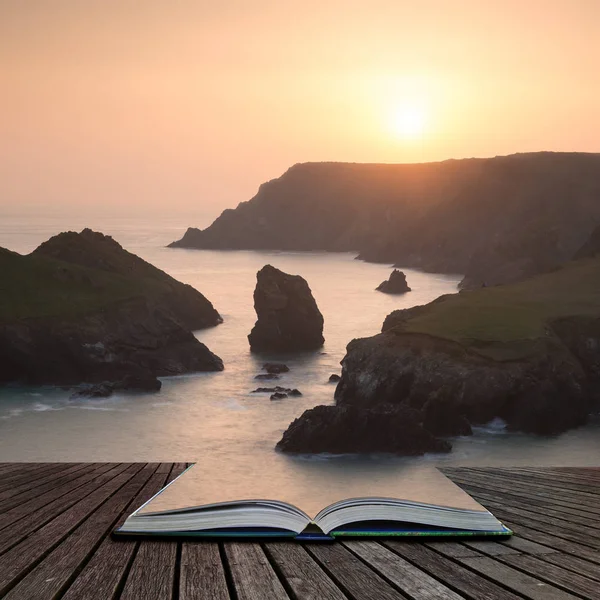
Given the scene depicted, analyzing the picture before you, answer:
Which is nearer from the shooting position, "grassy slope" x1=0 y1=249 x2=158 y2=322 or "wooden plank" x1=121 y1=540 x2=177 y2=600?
"wooden plank" x1=121 y1=540 x2=177 y2=600

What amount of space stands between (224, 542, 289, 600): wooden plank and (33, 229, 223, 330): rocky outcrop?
299ft

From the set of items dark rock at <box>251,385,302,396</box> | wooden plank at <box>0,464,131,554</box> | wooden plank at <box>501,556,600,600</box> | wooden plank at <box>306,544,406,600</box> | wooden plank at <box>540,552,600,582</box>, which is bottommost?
dark rock at <box>251,385,302,396</box>

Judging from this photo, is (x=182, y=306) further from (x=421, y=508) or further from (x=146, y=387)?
(x=421, y=508)

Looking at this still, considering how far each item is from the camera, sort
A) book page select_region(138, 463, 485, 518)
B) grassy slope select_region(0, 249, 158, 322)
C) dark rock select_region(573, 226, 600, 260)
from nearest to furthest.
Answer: book page select_region(138, 463, 485, 518)
grassy slope select_region(0, 249, 158, 322)
dark rock select_region(573, 226, 600, 260)

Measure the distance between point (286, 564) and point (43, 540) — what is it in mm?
2731

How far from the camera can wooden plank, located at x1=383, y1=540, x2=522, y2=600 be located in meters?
6.87

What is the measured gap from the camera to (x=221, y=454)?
2099 inches

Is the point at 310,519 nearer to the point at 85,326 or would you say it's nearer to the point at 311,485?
the point at 311,485

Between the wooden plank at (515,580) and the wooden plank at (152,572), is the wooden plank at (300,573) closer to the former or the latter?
the wooden plank at (152,572)

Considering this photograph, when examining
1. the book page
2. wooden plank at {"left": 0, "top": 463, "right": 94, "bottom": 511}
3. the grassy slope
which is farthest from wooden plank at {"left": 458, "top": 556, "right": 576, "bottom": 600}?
the grassy slope

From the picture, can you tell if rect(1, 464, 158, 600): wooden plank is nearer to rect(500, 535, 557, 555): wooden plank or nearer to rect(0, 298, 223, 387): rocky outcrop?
rect(500, 535, 557, 555): wooden plank

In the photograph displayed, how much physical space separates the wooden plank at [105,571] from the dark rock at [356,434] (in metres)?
45.1

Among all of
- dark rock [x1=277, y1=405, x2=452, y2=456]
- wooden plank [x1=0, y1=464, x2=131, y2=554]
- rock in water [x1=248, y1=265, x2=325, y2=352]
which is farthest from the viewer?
rock in water [x1=248, y1=265, x2=325, y2=352]

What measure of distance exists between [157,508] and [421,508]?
8.78 ft
